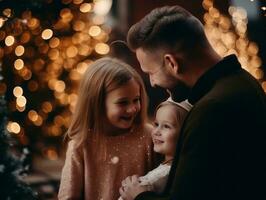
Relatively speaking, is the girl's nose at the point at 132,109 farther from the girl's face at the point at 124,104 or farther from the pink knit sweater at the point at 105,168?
the pink knit sweater at the point at 105,168

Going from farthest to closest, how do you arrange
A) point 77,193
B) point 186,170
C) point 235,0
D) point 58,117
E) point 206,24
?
point 235,0
point 206,24
point 58,117
point 77,193
point 186,170

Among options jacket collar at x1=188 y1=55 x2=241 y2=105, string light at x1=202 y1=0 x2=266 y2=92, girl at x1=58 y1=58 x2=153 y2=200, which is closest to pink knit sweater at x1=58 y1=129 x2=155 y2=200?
girl at x1=58 y1=58 x2=153 y2=200

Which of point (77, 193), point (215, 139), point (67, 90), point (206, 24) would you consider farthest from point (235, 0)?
point (215, 139)

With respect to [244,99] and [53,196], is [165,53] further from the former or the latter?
[53,196]

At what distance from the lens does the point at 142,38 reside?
2.79m

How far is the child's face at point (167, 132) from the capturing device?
10.5 ft

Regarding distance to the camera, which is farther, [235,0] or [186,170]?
[235,0]

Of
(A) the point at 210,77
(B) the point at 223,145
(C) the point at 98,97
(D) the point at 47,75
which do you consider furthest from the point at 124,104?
(D) the point at 47,75

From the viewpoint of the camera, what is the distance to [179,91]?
9.58 feet

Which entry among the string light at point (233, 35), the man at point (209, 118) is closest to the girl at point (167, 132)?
the man at point (209, 118)

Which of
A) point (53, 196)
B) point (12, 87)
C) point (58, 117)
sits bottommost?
point (53, 196)

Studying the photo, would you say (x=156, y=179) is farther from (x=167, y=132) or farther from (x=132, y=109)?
(x=132, y=109)

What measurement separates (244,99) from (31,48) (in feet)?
16.8

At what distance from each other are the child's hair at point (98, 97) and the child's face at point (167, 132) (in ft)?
0.77
